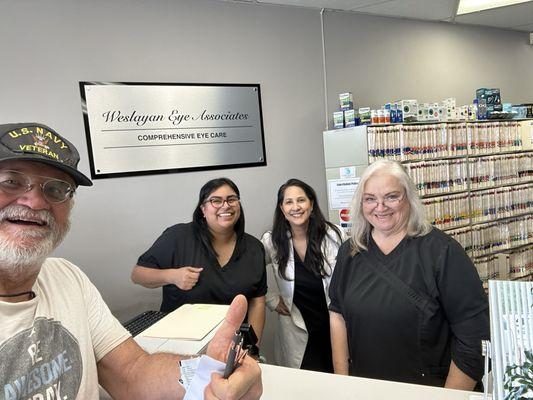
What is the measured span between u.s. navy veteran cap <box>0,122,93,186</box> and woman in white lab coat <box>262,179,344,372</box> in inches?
63.4

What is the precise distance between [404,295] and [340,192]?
203 centimetres

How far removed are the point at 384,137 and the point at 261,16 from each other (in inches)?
52.0

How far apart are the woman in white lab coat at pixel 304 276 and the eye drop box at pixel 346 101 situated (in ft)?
4.35

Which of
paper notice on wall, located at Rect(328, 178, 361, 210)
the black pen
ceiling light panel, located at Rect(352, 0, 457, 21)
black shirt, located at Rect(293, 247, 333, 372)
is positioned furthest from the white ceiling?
the black pen

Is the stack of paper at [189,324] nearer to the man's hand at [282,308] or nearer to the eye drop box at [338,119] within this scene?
the man's hand at [282,308]

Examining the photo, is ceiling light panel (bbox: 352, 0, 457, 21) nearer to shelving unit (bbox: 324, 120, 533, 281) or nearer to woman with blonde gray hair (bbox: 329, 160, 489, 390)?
shelving unit (bbox: 324, 120, 533, 281)

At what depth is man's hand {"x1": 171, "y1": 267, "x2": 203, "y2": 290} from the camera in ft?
7.13

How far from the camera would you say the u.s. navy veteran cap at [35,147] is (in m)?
0.98

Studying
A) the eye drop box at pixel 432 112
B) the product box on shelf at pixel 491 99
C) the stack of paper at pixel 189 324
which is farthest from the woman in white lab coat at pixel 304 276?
the product box on shelf at pixel 491 99

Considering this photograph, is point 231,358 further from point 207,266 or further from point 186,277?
point 207,266

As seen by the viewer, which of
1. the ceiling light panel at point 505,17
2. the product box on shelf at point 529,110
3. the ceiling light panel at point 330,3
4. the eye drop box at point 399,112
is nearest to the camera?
the ceiling light panel at point 330,3

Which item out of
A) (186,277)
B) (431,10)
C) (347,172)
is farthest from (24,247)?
(431,10)

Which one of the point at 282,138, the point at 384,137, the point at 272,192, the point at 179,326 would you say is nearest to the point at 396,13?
the point at 384,137

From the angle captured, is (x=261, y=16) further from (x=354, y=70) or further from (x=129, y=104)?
(x=129, y=104)
